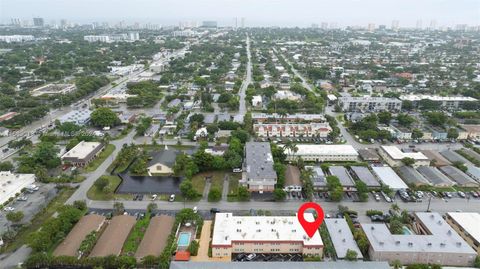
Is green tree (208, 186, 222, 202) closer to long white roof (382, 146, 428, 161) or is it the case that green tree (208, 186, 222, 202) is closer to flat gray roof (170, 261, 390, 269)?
flat gray roof (170, 261, 390, 269)

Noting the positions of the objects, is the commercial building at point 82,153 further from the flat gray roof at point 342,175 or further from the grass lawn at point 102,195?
the flat gray roof at point 342,175

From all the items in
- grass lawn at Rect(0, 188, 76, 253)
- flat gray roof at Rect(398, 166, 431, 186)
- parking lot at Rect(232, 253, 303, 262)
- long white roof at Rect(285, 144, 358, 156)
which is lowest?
parking lot at Rect(232, 253, 303, 262)

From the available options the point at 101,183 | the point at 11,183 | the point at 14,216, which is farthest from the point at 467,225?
the point at 11,183

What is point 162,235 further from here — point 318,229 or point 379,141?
point 379,141

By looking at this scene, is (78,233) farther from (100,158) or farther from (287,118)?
(287,118)

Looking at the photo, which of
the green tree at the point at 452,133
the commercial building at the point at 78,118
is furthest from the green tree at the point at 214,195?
the green tree at the point at 452,133

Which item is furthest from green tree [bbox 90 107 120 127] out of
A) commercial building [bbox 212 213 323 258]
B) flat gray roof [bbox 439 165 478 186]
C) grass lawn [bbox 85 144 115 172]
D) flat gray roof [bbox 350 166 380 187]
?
flat gray roof [bbox 439 165 478 186]

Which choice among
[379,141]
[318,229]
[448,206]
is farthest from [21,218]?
[379,141]
